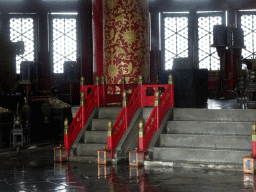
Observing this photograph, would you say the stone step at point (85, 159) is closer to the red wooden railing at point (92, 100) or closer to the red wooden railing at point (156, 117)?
the red wooden railing at point (92, 100)

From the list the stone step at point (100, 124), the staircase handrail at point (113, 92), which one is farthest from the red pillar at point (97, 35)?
the stone step at point (100, 124)

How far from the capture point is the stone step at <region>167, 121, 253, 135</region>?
5.38 meters

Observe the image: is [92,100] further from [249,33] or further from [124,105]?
[249,33]

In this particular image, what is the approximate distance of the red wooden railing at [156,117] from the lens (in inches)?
212

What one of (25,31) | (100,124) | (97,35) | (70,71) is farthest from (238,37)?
(25,31)

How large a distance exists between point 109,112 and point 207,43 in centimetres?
713

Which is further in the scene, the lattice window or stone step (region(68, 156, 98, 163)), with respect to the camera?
the lattice window

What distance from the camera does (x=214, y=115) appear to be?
5.70 m

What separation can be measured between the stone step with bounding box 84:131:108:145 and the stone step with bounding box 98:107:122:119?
1.32 ft

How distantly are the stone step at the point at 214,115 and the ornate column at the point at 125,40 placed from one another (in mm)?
1249

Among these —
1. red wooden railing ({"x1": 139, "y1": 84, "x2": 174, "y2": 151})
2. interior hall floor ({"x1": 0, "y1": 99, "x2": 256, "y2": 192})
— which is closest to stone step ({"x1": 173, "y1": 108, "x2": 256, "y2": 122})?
red wooden railing ({"x1": 139, "y1": 84, "x2": 174, "y2": 151})

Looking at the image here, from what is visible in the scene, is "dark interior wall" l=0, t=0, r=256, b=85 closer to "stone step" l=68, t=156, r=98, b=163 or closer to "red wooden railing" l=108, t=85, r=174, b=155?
"red wooden railing" l=108, t=85, r=174, b=155

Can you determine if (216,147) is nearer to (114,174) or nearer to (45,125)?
(114,174)

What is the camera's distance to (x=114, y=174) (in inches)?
186
